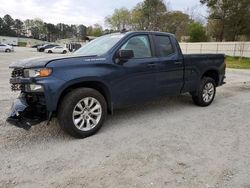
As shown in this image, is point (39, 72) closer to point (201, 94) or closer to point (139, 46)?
point (139, 46)

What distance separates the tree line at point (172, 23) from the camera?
1453 inches

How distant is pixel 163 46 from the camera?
570cm

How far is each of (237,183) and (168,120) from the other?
2.43m

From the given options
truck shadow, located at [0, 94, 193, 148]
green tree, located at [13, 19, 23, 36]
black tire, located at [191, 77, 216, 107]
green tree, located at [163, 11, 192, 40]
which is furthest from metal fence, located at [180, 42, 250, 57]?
green tree, located at [13, 19, 23, 36]

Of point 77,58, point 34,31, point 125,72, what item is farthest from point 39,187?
point 34,31

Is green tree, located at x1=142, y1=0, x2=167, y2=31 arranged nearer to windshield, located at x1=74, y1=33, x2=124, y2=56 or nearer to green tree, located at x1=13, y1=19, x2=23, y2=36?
windshield, located at x1=74, y1=33, x2=124, y2=56

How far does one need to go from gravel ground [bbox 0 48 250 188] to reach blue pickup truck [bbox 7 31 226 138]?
39 centimetres

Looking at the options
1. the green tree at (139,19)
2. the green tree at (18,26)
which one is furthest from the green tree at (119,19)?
the green tree at (18,26)

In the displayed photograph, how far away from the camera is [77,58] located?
4.35 metres

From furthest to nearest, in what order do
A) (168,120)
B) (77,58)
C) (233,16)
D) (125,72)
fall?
(233,16) → (168,120) → (125,72) → (77,58)

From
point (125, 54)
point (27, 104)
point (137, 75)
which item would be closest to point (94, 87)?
point (125, 54)

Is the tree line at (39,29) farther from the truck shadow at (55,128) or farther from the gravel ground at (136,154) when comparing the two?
the gravel ground at (136,154)

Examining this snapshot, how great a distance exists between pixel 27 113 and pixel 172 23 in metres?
60.1

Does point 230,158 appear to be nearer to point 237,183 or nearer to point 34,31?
point 237,183
